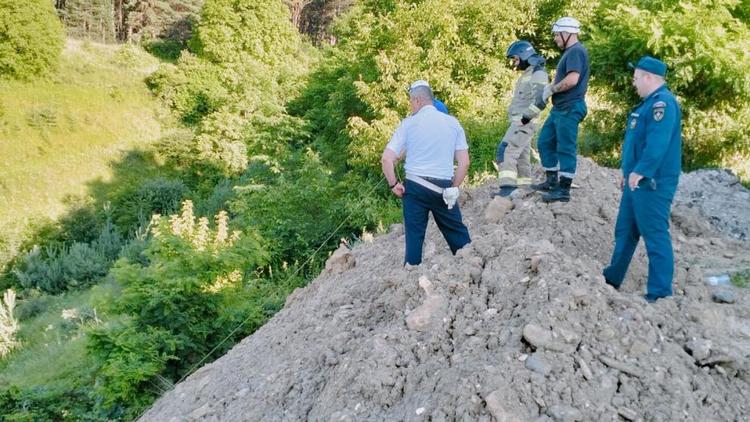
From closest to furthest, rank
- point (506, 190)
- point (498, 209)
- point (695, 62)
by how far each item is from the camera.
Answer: point (498, 209)
point (506, 190)
point (695, 62)

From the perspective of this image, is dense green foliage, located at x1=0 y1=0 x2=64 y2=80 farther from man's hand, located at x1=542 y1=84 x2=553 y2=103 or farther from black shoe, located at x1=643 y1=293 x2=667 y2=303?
black shoe, located at x1=643 y1=293 x2=667 y2=303

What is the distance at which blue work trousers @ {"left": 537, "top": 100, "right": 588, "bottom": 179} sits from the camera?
604cm

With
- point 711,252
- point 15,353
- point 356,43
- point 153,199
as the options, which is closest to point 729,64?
point 711,252

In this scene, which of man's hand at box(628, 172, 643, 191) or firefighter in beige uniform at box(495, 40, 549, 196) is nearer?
man's hand at box(628, 172, 643, 191)

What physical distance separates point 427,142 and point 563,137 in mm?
1864

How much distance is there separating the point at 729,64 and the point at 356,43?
38.4ft

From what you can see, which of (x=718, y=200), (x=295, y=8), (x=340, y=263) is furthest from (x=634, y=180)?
(x=295, y=8)

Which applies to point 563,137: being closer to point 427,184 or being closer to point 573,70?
point 573,70

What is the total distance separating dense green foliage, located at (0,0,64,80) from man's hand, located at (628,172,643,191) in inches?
1385

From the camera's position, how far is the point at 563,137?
6121 mm

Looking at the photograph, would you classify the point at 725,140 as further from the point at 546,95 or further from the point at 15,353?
the point at 15,353

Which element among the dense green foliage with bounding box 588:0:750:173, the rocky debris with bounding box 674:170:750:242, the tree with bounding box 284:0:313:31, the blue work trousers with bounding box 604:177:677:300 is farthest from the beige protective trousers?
the tree with bounding box 284:0:313:31

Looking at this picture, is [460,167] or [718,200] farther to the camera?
[718,200]

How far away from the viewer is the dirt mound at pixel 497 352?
324 centimetres
